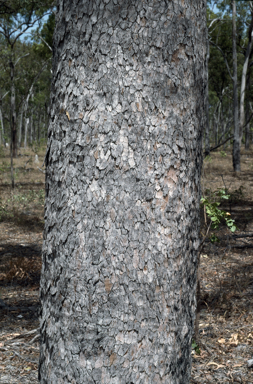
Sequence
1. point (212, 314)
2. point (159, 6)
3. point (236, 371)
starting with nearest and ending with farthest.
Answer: point (159, 6) < point (236, 371) < point (212, 314)

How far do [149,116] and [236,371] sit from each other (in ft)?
6.79

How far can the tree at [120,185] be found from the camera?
4.10 feet

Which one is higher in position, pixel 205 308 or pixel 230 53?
pixel 230 53

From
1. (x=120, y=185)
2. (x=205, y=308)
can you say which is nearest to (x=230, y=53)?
(x=205, y=308)

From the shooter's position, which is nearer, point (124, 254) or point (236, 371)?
point (124, 254)

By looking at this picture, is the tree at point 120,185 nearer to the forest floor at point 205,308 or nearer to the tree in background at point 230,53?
the forest floor at point 205,308

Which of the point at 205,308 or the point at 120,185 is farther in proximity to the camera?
the point at 205,308

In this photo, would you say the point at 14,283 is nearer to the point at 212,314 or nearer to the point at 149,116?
the point at 212,314

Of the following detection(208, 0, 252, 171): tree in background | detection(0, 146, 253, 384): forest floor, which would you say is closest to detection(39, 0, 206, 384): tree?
detection(0, 146, 253, 384): forest floor

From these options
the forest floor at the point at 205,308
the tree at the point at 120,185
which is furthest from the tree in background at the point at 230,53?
the tree at the point at 120,185

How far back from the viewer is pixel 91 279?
126 cm

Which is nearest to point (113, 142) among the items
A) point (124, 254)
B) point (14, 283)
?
point (124, 254)

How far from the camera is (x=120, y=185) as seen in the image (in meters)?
1.26

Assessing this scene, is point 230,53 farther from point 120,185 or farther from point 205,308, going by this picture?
point 120,185
